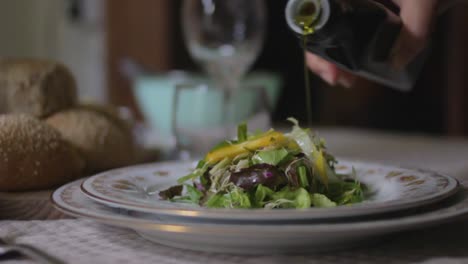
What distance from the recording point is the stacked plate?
1.49ft

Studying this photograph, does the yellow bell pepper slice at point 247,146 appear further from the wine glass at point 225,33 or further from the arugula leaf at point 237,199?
the wine glass at point 225,33

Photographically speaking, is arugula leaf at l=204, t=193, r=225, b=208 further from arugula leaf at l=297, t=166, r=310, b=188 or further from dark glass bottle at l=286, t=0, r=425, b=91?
dark glass bottle at l=286, t=0, r=425, b=91

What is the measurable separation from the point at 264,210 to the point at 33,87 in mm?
453

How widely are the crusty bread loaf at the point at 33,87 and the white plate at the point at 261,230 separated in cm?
31

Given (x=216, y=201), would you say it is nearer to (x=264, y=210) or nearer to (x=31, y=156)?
(x=264, y=210)

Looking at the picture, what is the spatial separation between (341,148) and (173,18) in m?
1.67

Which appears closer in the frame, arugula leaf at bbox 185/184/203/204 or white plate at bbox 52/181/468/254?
white plate at bbox 52/181/468/254

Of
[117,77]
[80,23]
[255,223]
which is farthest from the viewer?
[80,23]

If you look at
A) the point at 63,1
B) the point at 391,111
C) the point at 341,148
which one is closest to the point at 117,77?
the point at 63,1

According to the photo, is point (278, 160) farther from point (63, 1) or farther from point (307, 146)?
point (63, 1)

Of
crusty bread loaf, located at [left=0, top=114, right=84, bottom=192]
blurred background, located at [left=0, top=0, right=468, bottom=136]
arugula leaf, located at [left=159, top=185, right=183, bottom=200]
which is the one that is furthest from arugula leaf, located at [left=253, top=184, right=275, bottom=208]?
blurred background, located at [left=0, top=0, right=468, bottom=136]

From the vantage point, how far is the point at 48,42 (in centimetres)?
345

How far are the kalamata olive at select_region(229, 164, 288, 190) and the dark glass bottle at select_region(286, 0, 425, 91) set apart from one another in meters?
0.16

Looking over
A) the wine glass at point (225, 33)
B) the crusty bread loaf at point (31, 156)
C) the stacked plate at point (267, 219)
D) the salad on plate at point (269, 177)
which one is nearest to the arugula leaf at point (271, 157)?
the salad on plate at point (269, 177)
